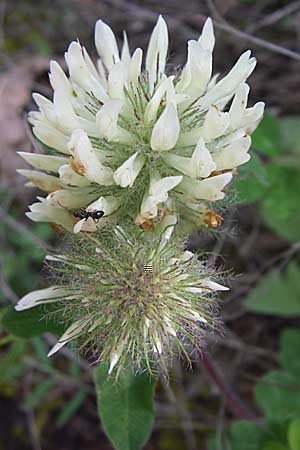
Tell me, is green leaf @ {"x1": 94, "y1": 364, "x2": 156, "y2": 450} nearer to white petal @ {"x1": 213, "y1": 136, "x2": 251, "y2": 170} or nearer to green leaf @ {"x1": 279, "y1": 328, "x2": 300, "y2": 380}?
white petal @ {"x1": 213, "y1": 136, "x2": 251, "y2": 170}

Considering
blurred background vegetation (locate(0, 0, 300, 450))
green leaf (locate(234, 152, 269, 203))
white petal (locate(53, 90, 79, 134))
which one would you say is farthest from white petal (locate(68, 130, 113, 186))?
blurred background vegetation (locate(0, 0, 300, 450))

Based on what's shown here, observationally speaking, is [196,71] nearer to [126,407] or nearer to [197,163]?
[197,163]

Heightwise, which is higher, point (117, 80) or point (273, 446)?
point (117, 80)

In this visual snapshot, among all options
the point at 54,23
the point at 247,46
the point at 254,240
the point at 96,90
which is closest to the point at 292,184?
the point at 254,240

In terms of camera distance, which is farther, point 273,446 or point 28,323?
point 273,446

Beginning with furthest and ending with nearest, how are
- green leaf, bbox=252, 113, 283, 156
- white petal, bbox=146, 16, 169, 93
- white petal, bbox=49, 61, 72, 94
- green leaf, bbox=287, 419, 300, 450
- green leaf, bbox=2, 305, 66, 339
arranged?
green leaf, bbox=252, 113, 283, 156, green leaf, bbox=287, 419, 300, 450, green leaf, bbox=2, 305, 66, 339, white petal, bbox=146, 16, 169, 93, white petal, bbox=49, 61, 72, 94

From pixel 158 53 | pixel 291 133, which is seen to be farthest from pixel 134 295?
pixel 291 133

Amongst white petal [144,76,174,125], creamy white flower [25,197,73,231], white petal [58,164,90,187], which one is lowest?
creamy white flower [25,197,73,231]
